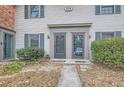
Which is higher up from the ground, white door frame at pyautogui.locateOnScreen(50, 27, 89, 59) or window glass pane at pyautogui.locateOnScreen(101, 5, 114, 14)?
window glass pane at pyautogui.locateOnScreen(101, 5, 114, 14)

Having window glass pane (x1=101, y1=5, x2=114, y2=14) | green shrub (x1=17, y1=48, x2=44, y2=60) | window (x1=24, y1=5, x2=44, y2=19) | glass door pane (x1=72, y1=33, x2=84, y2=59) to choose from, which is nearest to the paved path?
green shrub (x1=17, y1=48, x2=44, y2=60)

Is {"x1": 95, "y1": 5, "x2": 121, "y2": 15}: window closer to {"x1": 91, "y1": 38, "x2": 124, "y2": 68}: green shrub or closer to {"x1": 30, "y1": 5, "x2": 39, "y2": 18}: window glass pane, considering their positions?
{"x1": 91, "y1": 38, "x2": 124, "y2": 68}: green shrub

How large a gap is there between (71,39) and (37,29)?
2.46 meters

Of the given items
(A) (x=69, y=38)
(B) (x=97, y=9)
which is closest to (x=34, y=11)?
(A) (x=69, y=38)

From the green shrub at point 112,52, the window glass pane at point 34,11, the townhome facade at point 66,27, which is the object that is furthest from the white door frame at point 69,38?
the green shrub at point 112,52

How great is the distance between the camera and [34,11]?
13438 mm

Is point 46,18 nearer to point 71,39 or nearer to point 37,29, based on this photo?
point 37,29

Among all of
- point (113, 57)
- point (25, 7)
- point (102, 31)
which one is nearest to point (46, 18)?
point (25, 7)

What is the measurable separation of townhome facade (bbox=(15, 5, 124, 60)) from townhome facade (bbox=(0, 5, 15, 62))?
494 mm

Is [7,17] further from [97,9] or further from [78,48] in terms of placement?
[97,9]

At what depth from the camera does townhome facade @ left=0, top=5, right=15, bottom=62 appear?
1154 cm
